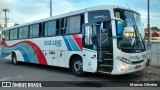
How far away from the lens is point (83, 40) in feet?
40.5

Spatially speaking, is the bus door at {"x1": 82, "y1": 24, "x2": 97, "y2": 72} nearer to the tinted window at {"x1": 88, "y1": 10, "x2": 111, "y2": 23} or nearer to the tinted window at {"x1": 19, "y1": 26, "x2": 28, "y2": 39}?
the tinted window at {"x1": 88, "y1": 10, "x2": 111, "y2": 23}

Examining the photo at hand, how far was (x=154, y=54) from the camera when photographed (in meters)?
16.2

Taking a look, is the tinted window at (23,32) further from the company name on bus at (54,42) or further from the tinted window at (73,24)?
the tinted window at (73,24)

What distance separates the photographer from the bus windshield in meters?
10.8

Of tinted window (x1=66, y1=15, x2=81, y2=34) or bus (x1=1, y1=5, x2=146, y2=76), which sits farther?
tinted window (x1=66, y1=15, x2=81, y2=34)

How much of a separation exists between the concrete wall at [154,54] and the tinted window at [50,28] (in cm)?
650

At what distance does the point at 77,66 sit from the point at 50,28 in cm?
369

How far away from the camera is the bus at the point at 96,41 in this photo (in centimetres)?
1069

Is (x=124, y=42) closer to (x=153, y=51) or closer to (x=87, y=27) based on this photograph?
(x=87, y=27)

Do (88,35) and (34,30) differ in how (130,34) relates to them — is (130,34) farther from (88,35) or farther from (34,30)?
(34,30)

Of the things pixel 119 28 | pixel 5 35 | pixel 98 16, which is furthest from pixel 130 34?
pixel 5 35

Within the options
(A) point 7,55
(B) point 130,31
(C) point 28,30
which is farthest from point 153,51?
(A) point 7,55

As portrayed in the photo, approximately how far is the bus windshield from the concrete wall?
4.54 metres

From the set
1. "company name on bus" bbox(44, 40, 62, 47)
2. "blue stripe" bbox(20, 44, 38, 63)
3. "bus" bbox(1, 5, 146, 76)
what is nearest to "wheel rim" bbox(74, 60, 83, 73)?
"bus" bbox(1, 5, 146, 76)
